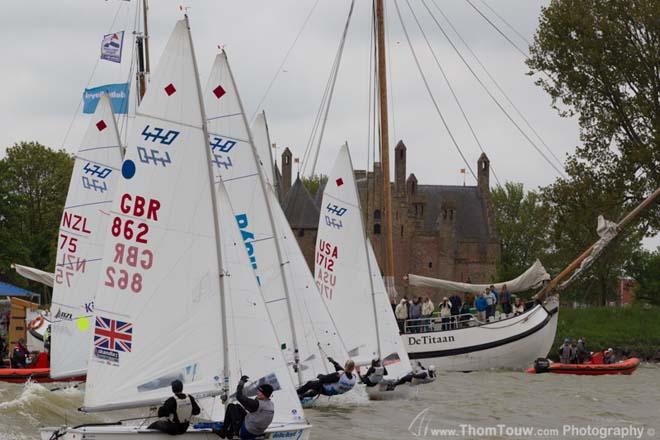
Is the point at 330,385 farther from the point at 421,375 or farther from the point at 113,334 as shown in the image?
the point at 113,334

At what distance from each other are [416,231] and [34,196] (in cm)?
3048

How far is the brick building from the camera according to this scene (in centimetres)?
9581

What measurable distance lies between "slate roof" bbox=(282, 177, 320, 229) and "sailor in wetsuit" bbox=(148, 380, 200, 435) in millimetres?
78885

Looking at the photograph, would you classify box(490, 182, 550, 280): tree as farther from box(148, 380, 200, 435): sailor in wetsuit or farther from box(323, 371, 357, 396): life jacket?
box(148, 380, 200, 435): sailor in wetsuit

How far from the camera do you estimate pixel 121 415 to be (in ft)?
77.8

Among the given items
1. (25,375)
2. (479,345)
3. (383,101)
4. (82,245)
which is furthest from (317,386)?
(383,101)

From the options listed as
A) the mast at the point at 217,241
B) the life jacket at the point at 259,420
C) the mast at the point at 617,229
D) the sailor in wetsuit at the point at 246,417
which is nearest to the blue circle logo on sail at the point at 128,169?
the mast at the point at 217,241

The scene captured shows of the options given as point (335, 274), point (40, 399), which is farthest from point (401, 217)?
point (40, 399)

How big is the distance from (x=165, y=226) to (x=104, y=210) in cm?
1052

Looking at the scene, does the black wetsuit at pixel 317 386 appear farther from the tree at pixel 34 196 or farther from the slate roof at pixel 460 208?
the slate roof at pixel 460 208

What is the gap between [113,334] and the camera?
57.7 ft

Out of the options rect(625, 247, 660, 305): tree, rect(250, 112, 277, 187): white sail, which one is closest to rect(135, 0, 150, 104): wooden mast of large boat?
rect(250, 112, 277, 187): white sail

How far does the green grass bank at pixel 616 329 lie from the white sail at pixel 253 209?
80.9 ft

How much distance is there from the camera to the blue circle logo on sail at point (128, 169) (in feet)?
57.9
